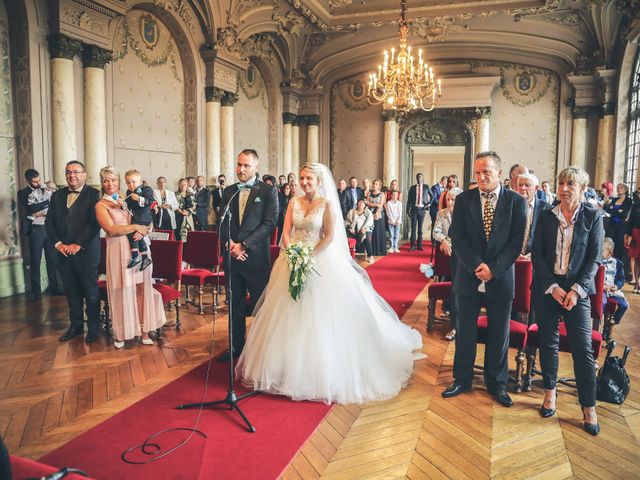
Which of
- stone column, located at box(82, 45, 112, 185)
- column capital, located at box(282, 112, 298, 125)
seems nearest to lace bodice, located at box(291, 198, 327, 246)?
stone column, located at box(82, 45, 112, 185)

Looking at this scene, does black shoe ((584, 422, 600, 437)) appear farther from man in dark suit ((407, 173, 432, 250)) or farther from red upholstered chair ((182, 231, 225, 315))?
man in dark suit ((407, 173, 432, 250))

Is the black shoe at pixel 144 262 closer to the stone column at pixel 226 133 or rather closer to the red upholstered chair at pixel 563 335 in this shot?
the red upholstered chair at pixel 563 335

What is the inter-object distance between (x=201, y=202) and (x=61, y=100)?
3.15 metres

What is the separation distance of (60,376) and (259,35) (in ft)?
31.9

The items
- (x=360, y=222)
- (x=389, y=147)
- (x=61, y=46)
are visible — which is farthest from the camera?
(x=389, y=147)

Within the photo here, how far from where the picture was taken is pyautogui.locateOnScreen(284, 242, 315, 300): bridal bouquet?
11.4 ft

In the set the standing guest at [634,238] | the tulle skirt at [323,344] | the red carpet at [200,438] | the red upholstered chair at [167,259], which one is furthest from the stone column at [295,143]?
the red carpet at [200,438]

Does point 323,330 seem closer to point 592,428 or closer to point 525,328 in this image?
point 525,328

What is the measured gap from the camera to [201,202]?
9.31 metres

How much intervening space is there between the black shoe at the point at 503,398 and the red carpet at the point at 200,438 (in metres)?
1.16

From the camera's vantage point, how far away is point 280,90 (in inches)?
518

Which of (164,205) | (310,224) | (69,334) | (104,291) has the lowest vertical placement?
(69,334)

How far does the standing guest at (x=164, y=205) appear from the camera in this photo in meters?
8.17

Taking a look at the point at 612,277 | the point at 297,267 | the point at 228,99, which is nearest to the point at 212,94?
the point at 228,99
